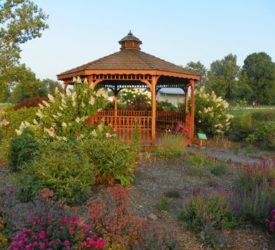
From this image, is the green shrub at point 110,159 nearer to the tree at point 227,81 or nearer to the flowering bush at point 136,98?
the flowering bush at point 136,98

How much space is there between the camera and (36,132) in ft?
30.8

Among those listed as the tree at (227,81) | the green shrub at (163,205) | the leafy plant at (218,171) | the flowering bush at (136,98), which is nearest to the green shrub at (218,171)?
the leafy plant at (218,171)

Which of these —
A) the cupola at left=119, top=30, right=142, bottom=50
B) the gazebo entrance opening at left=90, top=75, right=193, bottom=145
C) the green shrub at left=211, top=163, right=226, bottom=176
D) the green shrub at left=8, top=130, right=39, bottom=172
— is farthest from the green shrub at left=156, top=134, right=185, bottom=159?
the cupola at left=119, top=30, right=142, bottom=50

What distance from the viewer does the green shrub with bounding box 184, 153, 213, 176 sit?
766 cm

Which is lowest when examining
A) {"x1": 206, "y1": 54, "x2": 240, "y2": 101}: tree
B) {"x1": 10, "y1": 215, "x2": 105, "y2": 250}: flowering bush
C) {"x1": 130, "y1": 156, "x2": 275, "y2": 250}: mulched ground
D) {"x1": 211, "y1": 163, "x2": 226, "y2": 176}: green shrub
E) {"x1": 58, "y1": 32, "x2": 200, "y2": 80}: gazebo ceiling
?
{"x1": 130, "y1": 156, "x2": 275, "y2": 250}: mulched ground

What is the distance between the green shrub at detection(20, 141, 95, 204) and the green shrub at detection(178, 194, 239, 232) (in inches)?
65.6

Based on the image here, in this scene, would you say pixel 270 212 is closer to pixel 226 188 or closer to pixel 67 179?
pixel 226 188

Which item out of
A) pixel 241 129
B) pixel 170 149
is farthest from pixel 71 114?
pixel 241 129

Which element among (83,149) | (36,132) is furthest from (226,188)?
(36,132)

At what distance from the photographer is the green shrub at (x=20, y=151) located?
755 cm

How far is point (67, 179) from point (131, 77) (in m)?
6.25

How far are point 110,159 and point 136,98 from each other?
10618mm

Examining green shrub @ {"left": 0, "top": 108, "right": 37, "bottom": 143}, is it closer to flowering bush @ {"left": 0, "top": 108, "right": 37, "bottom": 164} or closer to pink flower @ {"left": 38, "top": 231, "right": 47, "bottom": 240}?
flowering bush @ {"left": 0, "top": 108, "right": 37, "bottom": 164}

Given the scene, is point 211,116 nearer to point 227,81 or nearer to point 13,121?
point 13,121
